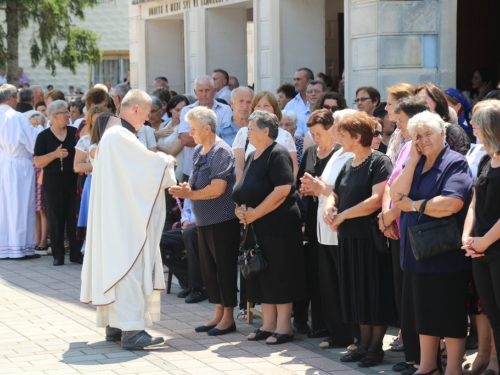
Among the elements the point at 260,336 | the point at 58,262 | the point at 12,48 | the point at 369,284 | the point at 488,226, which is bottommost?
the point at 58,262

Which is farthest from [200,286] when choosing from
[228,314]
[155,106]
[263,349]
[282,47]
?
[282,47]

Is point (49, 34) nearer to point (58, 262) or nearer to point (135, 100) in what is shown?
point (58, 262)

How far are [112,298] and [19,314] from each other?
190cm

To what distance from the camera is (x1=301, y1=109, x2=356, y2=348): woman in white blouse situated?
7.68 meters

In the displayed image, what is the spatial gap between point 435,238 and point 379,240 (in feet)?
2.53

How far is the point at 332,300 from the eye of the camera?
7750 millimetres

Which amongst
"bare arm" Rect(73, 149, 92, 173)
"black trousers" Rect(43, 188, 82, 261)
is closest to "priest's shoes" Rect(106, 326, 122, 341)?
"bare arm" Rect(73, 149, 92, 173)

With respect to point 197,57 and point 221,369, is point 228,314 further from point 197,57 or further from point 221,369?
point 197,57

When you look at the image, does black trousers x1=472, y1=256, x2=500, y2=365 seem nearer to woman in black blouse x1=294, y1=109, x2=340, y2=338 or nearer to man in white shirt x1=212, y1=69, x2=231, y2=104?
woman in black blouse x1=294, y1=109, x2=340, y2=338

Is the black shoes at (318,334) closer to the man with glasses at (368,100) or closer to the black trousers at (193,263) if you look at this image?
the black trousers at (193,263)

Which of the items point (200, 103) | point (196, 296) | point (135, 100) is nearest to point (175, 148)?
point (200, 103)

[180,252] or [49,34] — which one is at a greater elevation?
[49,34]

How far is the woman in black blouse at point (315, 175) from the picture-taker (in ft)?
26.2

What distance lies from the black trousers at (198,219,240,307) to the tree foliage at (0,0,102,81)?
948 inches
